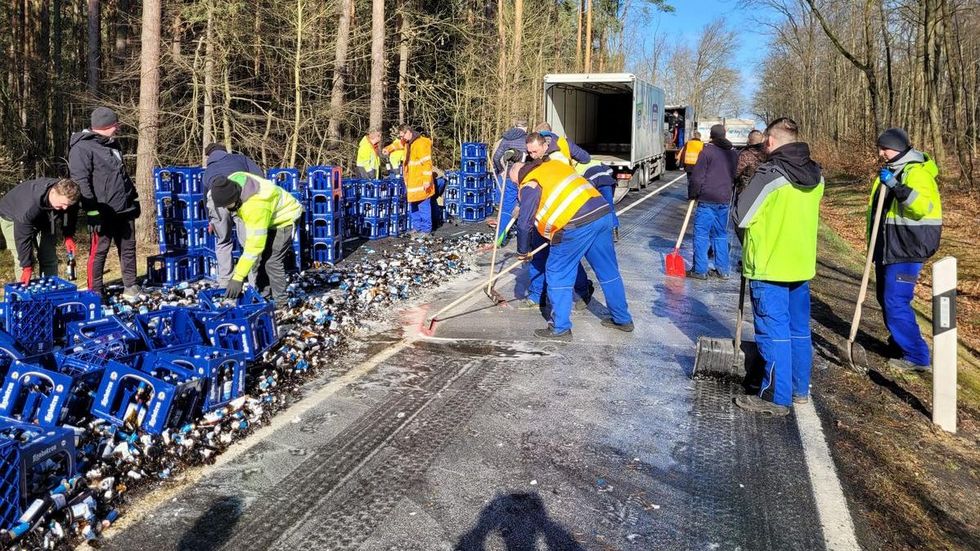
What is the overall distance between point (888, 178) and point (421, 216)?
8.60 meters

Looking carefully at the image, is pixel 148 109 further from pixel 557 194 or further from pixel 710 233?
pixel 710 233

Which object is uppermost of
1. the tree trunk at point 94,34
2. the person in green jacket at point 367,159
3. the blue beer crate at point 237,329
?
the tree trunk at point 94,34

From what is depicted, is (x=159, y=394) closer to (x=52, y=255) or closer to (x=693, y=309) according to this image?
(x=52, y=255)

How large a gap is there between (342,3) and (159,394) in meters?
15.8

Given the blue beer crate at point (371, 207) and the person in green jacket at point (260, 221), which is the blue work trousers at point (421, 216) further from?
the person in green jacket at point (260, 221)

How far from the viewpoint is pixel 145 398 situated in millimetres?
4641

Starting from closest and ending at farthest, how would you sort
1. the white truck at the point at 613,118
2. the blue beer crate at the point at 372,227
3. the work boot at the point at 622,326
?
the work boot at the point at 622,326 → the blue beer crate at the point at 372,227 → the white truck at the point at 613,118

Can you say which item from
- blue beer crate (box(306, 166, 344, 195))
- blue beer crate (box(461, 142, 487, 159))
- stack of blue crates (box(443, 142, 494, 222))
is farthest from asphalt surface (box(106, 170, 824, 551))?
blue beer crate (box(461, 142, 487, 159))

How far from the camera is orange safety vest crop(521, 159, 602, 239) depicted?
6.61 meters

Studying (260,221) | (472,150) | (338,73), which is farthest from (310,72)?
(260,221)

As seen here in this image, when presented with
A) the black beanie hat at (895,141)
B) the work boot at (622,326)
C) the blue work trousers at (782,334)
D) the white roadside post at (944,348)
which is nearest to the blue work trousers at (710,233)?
the work boot at (622,326)

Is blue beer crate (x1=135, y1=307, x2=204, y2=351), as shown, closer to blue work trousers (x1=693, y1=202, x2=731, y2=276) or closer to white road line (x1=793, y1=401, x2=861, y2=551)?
white road line (x1=793, y1=401, x2=861, y2=551)

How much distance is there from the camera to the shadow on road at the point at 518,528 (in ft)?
11.6

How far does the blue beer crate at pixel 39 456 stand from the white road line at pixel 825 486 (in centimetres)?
370
